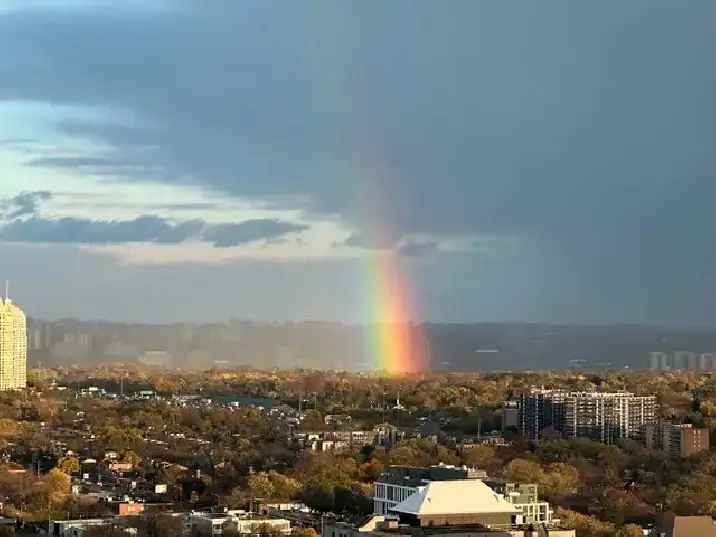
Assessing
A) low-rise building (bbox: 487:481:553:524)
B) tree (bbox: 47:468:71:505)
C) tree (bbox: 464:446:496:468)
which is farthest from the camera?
tree (bbox: 464:446:496:468)

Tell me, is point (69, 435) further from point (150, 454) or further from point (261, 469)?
point (261, 469)

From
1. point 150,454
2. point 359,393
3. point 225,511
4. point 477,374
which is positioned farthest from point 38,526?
point 477,374

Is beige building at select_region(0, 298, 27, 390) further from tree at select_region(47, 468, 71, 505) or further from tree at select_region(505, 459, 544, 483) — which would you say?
tree at select_region(505, 459, 544, 483)

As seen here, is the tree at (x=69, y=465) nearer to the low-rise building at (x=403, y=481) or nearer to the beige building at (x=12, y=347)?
the low-rise building at (x=403, y=481)

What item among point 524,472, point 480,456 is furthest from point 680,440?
point 524,472

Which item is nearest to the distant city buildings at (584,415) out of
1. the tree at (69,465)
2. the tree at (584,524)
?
the tree at (69,465)

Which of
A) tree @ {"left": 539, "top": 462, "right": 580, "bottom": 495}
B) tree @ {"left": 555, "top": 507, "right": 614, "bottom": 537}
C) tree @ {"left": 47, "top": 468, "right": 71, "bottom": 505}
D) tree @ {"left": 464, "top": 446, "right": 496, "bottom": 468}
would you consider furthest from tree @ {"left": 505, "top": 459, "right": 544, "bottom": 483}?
tree @ {"left": 47, "top": 468, "right": 71, "bottom": 505}
